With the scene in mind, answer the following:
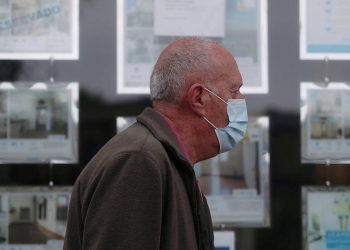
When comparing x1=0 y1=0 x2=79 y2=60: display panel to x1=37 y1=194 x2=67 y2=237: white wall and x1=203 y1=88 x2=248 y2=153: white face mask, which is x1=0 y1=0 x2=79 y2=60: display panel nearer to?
x1=37 y1=194 x2=67 y2=237: white wall

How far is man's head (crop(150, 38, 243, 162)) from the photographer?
2.21m

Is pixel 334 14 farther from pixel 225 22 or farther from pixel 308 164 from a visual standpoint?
pixel 308 164

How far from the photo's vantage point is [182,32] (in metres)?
3.23

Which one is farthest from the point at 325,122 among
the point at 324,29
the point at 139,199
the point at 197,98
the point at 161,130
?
the point at 139,199

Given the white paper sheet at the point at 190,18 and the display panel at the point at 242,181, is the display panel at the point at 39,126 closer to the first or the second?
the white paper sheet at the point at 190,18

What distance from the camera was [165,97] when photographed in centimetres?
222

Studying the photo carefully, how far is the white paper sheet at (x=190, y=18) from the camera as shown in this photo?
3223 millimetres

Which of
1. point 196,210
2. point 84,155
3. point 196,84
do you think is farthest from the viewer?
point 84,155

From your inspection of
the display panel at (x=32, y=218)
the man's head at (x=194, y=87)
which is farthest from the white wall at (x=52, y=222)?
the man's head at (x=194, y=87)

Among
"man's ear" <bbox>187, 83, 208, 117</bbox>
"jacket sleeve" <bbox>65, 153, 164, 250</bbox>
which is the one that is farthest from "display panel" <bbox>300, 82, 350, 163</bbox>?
"jacket sleeve" <bbox>65, 153, 164, 250</bbox>

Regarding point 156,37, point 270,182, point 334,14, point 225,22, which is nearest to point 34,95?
point 156,37

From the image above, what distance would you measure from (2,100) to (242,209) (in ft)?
4.59

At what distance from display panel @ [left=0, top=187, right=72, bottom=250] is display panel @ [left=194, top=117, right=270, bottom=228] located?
2.53ft

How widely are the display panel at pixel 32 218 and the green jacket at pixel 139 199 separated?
3.65ft
